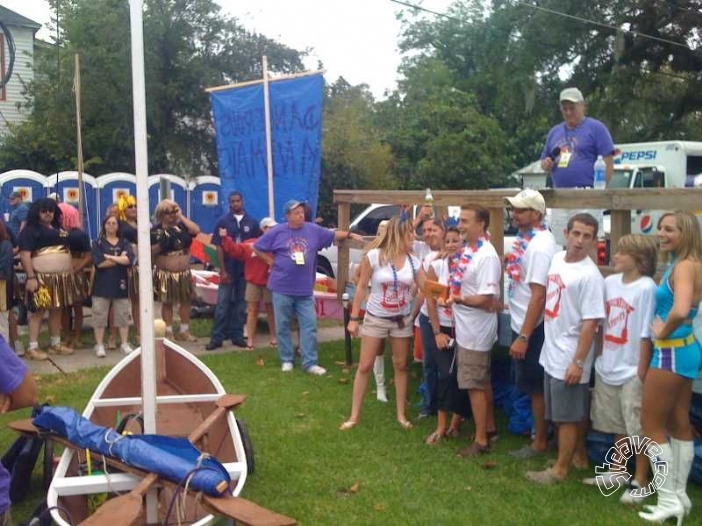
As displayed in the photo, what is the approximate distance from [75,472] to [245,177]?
260 inches

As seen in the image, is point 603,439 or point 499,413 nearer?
point 603,439

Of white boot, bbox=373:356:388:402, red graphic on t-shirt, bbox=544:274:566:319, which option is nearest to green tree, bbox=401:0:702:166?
white boot, bbox=373:356:388:402

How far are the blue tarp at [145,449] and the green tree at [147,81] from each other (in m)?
19.0

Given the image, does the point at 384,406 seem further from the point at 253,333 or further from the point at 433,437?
the point at 253,333

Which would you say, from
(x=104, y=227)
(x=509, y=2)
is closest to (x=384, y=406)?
(x=104, y=227)

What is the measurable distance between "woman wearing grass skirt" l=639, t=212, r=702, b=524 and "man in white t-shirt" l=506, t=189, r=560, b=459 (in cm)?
95

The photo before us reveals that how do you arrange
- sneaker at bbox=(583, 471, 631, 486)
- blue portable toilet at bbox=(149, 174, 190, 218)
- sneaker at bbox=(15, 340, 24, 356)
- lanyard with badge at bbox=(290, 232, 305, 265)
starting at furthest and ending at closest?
1. blue portable toilet at bbox=(149, 174, 190, 218)
2. sneaker at bbox=(15, 340, 24, 356)
3. lanyard with badge at bbox=(290, 232, 305, 265)
4. sneaker at bbox=(583, 471, 631, 486)

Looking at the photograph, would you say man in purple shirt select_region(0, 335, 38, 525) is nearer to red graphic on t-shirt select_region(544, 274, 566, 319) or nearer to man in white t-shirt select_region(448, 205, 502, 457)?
red graphic on t-shirt select_region(544, 274, 566, 319)

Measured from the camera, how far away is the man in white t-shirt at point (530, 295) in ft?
18.3

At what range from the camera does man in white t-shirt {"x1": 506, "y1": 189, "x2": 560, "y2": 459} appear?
5574mm

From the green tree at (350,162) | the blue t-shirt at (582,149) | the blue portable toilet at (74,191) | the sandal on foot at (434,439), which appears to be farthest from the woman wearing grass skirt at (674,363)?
the green tree at (350,162)

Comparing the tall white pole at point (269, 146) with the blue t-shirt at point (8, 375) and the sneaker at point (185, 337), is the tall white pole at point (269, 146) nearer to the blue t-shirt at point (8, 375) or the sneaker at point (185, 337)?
the sneaker at point (185, 337)

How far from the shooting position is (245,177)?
11016mm

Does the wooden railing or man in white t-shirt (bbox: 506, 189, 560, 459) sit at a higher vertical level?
the wooden railing
